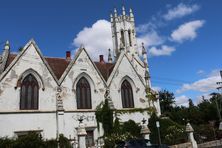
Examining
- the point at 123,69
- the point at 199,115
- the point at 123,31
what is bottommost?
the point at 199,115

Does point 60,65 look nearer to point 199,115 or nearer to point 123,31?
point 123,31

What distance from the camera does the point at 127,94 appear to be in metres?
30.9

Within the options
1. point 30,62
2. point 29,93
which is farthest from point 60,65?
point 29,93

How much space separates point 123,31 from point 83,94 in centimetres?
2726

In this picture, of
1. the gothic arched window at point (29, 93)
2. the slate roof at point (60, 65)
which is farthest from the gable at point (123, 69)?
the gothic arched window at point (29, 93)

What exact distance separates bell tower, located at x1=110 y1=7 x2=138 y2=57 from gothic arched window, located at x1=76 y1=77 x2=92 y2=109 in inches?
897

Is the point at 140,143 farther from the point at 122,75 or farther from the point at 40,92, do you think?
the point at 122,75

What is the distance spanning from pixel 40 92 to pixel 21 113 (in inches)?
110

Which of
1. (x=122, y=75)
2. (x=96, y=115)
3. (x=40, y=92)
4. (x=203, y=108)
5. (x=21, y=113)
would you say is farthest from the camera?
(x=203, y=108)

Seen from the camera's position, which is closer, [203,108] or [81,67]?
[81,67]

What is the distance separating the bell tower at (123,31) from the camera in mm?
50594

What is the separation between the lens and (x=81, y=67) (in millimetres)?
28562

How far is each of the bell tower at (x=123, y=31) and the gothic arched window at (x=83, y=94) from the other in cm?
2277

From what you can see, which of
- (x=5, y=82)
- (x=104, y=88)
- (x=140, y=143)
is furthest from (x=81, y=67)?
(x=140, y=143)
